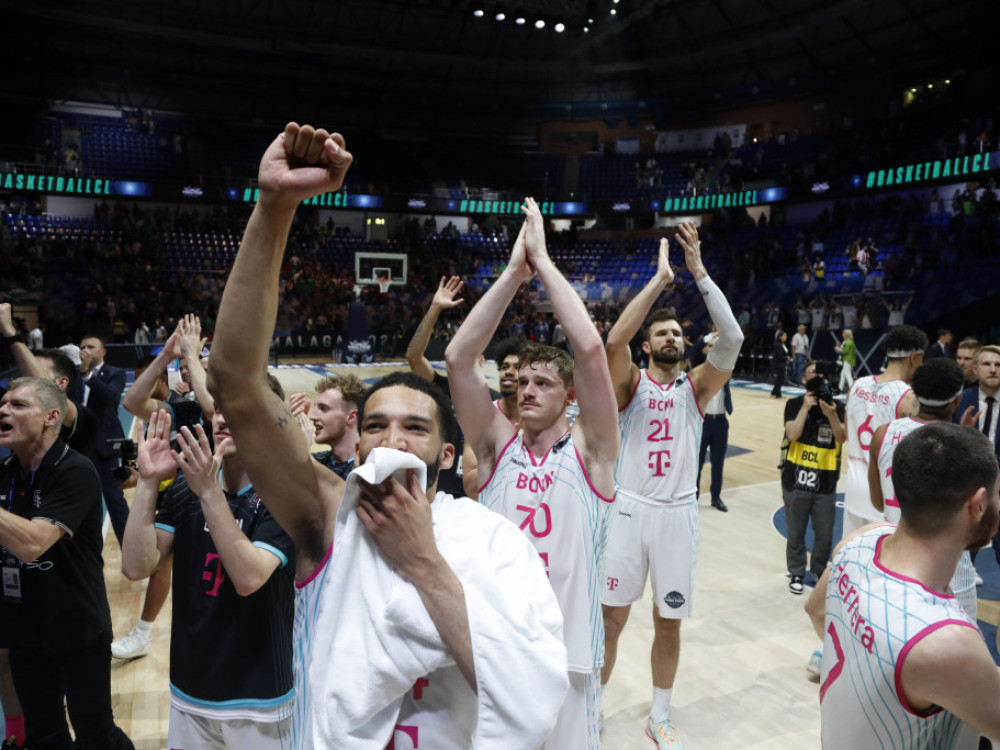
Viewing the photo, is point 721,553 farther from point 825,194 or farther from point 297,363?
point 825,194

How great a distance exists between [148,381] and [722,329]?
3489 mm

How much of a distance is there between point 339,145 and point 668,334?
313 cm

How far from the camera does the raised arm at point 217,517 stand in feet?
7.25

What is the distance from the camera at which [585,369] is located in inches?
109

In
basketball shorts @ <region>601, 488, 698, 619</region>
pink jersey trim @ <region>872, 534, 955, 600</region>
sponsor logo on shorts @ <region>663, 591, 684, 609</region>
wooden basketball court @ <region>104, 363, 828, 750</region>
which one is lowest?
wooden basketball court @ <region>104, 363, 828, 750</region>

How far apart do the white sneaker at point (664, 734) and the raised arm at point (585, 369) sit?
1689 mm

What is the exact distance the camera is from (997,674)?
1735 mm

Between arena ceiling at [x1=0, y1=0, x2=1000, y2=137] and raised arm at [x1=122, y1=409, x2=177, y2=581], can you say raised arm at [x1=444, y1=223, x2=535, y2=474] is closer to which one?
raised arm at [x1=122, y1=409, x2=177, y2=581]

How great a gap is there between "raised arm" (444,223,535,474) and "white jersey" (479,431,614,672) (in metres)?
0.16

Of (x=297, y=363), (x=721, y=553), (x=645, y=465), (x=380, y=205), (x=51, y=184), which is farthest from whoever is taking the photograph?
(x=380, y=205)

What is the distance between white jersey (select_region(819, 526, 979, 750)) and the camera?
186cm

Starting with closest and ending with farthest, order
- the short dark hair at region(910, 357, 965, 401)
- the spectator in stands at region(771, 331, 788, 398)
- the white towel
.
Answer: the white towel, the short dark hair at region(910, 357, 965, 401), the spectator in stands at region(771, 331, 788, 398)

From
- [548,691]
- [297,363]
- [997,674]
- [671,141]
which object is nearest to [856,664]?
[997,674]

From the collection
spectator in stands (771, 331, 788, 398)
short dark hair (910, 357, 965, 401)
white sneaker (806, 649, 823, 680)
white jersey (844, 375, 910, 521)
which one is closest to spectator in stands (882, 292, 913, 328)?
spectator in stands (771, 331, 788, 398)
